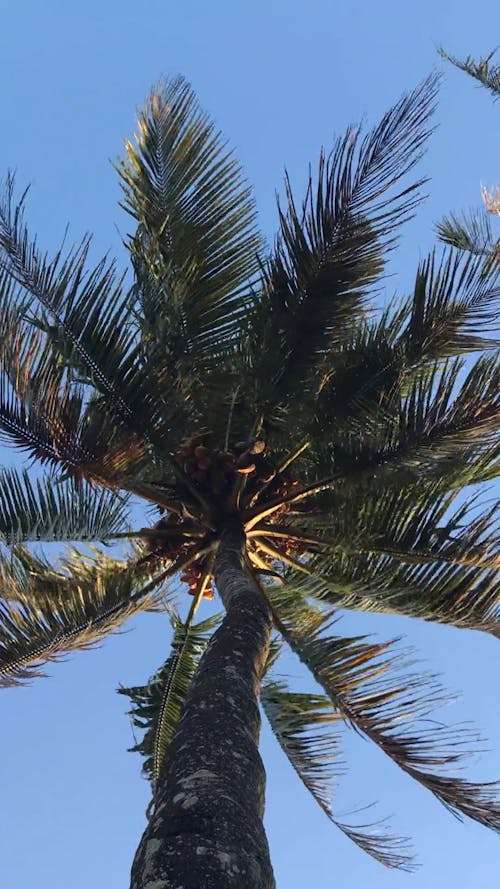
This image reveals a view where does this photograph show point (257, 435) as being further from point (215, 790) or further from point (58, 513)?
point (215, 790)

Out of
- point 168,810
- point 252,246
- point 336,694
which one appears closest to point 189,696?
point 168,810

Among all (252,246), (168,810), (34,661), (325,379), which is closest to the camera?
(168,810)

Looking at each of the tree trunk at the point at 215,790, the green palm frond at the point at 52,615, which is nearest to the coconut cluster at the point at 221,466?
the green palm frond at the point at 52,615

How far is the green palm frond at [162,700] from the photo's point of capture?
6.90 meters

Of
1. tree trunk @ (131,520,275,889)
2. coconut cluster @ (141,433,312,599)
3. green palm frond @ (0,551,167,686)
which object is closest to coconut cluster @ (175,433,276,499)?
coconut cluster @ (141,433,312,599)

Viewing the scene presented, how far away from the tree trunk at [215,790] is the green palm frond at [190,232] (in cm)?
236

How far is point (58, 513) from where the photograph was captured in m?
5.60

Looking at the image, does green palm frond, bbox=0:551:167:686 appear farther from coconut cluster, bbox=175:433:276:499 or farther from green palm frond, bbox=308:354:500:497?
green palm frond, bbox=308:354:500:497

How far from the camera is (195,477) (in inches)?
247

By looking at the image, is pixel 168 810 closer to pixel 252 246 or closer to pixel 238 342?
pixel 238 342

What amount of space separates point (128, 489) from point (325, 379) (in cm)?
164

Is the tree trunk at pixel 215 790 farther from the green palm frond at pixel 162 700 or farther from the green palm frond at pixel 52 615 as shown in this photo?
the green palm frond at pixel 162 700

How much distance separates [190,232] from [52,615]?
123 inches

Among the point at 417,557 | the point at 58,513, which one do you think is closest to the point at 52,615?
the point at 58,513
